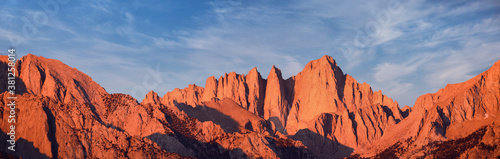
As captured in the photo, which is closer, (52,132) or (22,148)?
(22,148)

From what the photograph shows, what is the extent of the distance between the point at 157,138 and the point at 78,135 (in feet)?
93.1

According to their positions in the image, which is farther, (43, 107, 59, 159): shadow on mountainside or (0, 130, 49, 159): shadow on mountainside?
(43, 107, 59, 159): shadow on mountainside

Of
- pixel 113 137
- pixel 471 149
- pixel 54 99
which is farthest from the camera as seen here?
pixel 54 99

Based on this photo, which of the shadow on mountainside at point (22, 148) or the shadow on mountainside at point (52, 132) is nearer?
the shadow on mountainside at point (22, 148)

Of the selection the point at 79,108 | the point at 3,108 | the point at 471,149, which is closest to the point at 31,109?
the point at 3,108

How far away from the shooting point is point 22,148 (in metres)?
165

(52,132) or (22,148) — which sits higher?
(52,132)

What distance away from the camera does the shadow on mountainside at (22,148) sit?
16388 centimetres

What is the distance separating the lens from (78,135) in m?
176

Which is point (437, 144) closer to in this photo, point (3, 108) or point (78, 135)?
point (78, 135)

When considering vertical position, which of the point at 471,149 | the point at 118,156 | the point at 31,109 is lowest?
the point at 471,149

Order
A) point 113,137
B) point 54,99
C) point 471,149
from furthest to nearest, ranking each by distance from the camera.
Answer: point 54,99 < point 113,137 < point 471,149

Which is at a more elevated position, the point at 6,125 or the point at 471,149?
the point at 6,125

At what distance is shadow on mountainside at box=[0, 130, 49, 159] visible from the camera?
164 m
